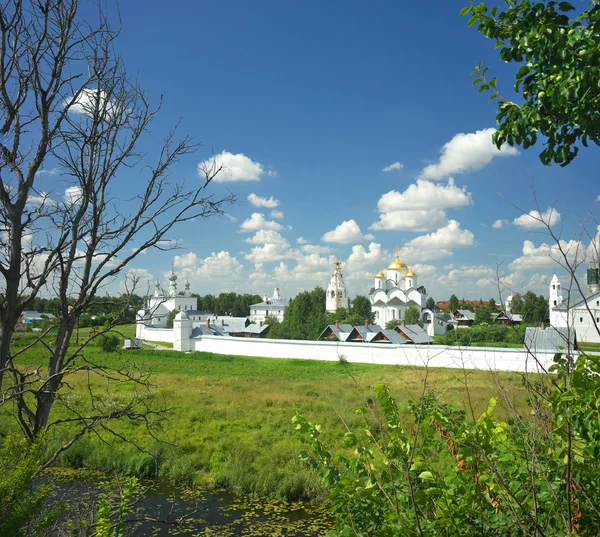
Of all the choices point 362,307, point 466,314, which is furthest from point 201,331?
point 466,314

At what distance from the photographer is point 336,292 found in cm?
6359

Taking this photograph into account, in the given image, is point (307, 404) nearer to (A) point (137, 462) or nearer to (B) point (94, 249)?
(A) point (137, 462)

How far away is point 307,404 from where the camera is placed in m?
15.2

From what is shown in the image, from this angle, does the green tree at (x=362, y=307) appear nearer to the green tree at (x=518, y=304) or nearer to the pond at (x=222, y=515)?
the pond at (x=222, y=515)

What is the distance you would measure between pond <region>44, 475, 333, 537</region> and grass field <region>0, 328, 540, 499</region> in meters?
0.36

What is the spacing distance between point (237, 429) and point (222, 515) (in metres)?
4.53

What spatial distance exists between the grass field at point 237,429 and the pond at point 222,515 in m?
0.36

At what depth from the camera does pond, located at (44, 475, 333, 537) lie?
23.8ft

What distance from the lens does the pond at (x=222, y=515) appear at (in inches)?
286

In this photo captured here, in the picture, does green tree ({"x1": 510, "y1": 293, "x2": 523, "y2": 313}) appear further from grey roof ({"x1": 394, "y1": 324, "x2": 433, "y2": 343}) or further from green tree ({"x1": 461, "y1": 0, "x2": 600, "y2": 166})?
grey roof ({"x1": 394, "y1": 324, "x2": 433, "y2": 343})

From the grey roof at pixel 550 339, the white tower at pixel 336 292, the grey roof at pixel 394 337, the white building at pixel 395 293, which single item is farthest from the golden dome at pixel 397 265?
the grey roof at pixel 550 339

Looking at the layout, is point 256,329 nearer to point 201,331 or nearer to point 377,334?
point 201,331

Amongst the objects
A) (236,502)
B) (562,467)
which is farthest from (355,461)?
(236,502)

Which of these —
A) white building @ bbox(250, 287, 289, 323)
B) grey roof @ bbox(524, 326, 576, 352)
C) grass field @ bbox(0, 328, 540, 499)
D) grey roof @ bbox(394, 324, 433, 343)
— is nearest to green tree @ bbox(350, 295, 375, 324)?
grey roof @ bbox(394, 324, 433, 343)
